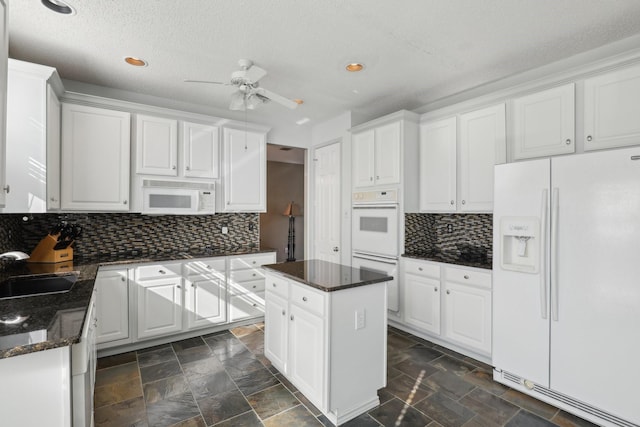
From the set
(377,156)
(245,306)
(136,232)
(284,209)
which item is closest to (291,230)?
(284,209)

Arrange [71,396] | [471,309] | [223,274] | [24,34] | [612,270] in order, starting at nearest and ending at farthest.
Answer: [71,396], [612,270], [24,34], [471,309], [223,274]

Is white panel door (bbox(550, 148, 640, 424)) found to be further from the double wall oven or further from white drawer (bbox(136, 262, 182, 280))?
white drawer (bbox(136, 262, 182, 280))

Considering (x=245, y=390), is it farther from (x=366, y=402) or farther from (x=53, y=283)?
(x=53, y=283)

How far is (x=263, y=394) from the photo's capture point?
7.76 ft

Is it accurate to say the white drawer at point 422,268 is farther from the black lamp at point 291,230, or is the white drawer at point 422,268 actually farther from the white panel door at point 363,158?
the black lamp at point 291,230

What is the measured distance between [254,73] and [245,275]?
2.29 m

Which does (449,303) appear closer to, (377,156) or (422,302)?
(422,302)

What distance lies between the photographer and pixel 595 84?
2387 mm

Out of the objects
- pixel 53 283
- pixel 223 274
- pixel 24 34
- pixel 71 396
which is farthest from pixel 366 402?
pixel 24 34

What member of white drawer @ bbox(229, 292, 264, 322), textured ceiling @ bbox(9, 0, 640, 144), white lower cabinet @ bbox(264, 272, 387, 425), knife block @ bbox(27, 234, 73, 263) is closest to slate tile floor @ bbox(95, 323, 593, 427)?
white lower cabinet @ bbox(264, 272, 387, 425)

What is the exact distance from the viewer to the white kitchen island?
6.61 feet

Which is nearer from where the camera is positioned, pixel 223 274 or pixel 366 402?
pixel 366 402

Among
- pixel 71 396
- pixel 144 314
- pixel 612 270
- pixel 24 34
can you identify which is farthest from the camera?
pixel 144 314

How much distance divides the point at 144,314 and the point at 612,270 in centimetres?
384
